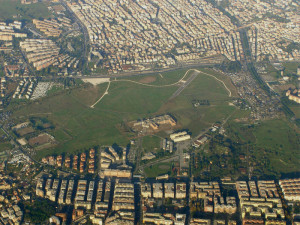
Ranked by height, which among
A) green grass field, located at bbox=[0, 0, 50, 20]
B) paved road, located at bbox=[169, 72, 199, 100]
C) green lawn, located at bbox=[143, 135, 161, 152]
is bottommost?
green grass field, located at bbox=[0, 0, 50, 20]

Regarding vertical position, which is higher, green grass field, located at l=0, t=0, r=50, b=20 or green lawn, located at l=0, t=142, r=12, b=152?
green lawn, located at l=0, t=142, r=12, b=152

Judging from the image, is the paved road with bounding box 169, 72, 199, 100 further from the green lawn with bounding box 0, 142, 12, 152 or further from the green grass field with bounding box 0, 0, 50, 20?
the green grass field with bounding box 0, 0, 50, 20

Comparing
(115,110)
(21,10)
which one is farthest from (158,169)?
(21,10)

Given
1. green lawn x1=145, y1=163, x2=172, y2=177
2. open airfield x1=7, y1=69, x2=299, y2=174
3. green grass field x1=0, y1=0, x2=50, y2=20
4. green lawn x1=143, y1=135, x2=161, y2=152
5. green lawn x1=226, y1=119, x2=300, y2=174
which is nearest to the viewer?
green lawn x1=145, y1=163, x2=172, y2=177

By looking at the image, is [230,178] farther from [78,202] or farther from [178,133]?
[78,202]

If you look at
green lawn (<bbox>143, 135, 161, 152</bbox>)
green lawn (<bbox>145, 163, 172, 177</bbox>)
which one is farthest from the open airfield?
green lawn (<bbox>145, 163, 172, 177</bbox>)

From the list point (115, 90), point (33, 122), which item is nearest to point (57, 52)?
point (115, 90)

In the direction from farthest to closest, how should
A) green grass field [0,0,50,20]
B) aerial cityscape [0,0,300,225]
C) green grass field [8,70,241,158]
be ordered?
green grass field [0,0,50,20] < green grass field [8,70,241,158] < aerial cityscape [0,0,300,225]
